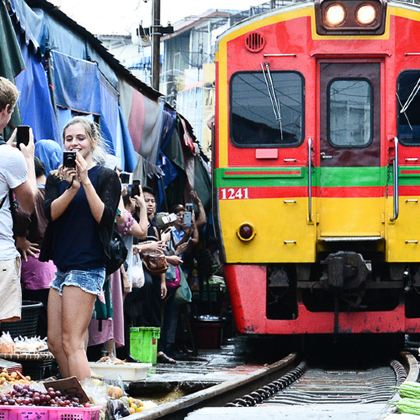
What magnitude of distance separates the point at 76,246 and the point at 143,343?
14.8 ft

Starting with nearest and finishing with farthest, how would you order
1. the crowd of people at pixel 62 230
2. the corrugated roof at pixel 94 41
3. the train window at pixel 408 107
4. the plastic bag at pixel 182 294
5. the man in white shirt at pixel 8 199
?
the man in white shirt at pixel 8 199 < the crowd of people at pixel 62 230 < the corrugated roof at pixel 94 41 < the train window at pixel 408 107 < the plastic bag at pixel 182 294

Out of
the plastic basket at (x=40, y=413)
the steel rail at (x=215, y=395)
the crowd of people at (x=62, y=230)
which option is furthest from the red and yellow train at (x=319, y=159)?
the plastic basket at (x=40, y=413)

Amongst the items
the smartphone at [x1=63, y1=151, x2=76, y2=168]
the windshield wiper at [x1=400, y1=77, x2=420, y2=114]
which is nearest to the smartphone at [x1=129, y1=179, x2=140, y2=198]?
Result: the windshield wiper at [x1=400, y1=77, x2=420, y2=114]

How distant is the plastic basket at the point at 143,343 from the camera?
11.1 m

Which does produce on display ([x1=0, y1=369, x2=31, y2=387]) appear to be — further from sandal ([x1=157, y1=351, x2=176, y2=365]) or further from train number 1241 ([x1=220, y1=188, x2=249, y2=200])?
sandal ([x1=157, y1=351, x2=176, y2=365])

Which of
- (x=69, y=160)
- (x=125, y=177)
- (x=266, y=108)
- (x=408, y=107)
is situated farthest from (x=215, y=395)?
(x=408, y=107)

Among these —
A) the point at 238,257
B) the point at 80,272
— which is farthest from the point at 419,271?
the point at 80,272

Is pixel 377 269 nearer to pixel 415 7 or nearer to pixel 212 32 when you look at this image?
pixel 415 7

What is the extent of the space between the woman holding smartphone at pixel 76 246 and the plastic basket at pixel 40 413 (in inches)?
56.4

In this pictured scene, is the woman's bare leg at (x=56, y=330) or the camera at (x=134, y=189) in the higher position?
the camera at (x=134, y=189)

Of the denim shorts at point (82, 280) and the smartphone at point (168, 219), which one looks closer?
the denim shorts at point (82, 280)

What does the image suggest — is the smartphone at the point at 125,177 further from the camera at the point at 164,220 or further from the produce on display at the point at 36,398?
the produce on display at the point at 36,398

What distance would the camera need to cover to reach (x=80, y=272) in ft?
22.3

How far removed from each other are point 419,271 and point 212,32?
42228 millimetres
